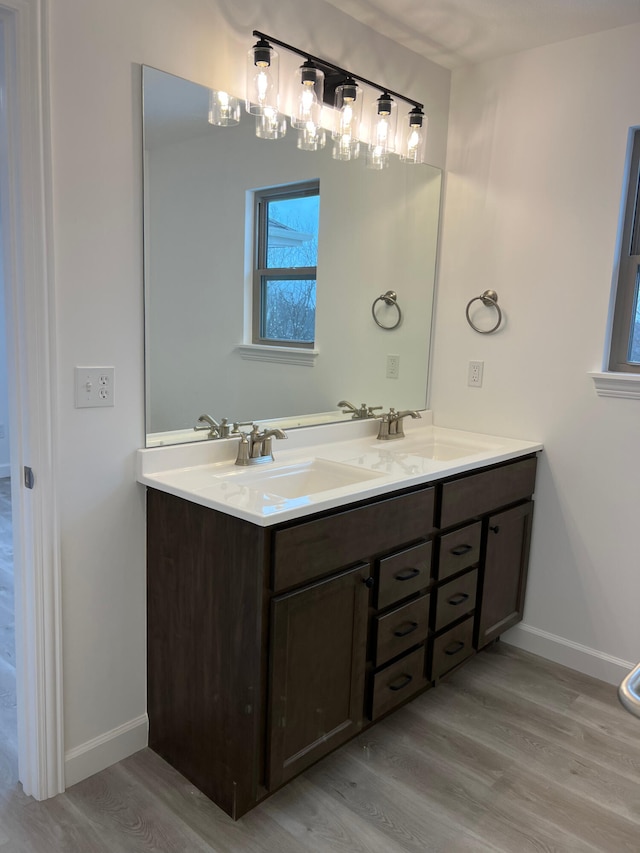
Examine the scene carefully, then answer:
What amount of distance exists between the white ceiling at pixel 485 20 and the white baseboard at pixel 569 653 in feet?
7.68

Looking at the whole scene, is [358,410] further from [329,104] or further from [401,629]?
[329,104]

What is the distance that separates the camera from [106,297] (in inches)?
70.7

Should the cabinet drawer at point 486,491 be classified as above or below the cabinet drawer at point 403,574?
above

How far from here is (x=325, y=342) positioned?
2512 millimetres

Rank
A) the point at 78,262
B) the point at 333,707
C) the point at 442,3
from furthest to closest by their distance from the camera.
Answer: the point at 442,3 < the point at 333,707 < the point at 78,262

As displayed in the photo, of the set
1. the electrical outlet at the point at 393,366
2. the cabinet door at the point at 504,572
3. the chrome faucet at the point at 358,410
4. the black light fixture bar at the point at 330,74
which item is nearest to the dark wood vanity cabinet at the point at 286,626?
the cabinet door at the point at 504,572

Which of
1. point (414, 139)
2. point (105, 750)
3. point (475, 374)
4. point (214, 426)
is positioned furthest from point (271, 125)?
point (105, 750)

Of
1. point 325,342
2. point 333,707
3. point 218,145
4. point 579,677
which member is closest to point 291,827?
point 333,707

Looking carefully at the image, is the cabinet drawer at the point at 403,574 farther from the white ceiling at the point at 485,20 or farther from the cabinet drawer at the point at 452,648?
the white ceiling at the point at 485,20

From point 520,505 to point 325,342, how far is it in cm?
103

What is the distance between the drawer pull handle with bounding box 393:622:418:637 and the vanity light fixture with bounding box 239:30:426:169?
5.47ft

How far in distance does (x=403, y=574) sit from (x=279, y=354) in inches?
35.0

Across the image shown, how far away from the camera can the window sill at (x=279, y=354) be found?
7.37 feet

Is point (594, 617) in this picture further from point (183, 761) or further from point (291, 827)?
point (183, 761)
